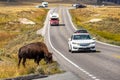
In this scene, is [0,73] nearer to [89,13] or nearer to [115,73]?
[115,73]

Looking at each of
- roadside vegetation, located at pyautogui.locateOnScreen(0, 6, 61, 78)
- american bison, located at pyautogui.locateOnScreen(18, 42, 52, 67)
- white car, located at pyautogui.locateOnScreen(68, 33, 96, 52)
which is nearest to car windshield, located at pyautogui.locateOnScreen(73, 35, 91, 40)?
white car, located at pyautogui.locateOnScreen(68, 33, 96, 52)

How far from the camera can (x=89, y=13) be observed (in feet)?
485

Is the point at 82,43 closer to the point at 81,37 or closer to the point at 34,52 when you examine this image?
the point at 81,37

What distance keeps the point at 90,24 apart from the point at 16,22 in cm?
2019

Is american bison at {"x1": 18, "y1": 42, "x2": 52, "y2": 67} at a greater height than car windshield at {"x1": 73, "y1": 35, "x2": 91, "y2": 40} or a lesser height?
greater

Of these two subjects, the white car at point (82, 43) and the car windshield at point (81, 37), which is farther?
the car windshield at point (81, 37)

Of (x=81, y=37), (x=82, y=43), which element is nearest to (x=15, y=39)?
(x=81, y=37)

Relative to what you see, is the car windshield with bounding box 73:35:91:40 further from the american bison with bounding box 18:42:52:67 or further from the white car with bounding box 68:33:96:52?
the american bison with bounding box 18:42:52:67

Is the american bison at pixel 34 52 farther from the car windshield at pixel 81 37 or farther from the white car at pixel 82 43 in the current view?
the car windshield at pixel 81 37

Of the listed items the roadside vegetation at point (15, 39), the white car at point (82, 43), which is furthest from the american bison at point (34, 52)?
the white car at point (82, 43)

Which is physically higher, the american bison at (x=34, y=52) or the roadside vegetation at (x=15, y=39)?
the american bison at (x=34, y=52)

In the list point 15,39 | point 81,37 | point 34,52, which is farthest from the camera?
point 15,39

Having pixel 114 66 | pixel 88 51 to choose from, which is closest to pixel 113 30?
pixel 88 51

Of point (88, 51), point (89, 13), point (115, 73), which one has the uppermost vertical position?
point (115, 73)
